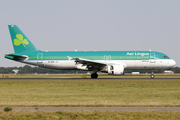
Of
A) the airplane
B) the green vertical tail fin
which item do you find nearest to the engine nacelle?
the airplane

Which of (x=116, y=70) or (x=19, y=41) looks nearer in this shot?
(x=116, y=70)

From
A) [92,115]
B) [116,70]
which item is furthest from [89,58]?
[92,115]

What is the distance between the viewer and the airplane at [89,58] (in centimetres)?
4416

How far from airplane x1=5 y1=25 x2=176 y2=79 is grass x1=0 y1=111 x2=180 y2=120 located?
29763 millimetres

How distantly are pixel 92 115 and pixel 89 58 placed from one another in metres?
33.8

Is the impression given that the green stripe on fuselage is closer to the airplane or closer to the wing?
the airplane

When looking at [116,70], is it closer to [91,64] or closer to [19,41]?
[91,64]

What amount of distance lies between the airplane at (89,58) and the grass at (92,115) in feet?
97.6

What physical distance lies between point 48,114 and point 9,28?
39247 mm

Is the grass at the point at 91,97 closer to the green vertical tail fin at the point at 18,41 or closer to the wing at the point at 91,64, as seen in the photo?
the wing at the point at 91,64

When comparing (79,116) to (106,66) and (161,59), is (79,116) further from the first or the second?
(161,59)

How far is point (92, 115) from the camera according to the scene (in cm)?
1174

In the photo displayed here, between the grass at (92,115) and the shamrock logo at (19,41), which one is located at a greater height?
the shamrock logo at (19,41)

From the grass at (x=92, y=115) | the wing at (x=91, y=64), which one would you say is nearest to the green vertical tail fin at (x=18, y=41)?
the wing at (x=91, y=64)
